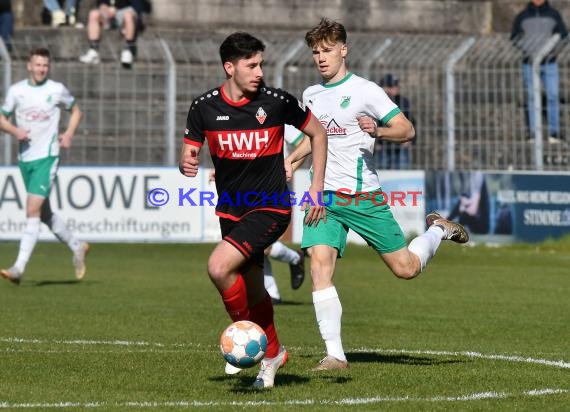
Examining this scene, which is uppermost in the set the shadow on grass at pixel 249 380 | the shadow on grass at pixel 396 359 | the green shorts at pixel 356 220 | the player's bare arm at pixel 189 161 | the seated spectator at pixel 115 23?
the seated spectator at pixel 115 23

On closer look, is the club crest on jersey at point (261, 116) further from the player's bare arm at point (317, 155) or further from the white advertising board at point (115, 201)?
the white advertising board at point (115, 201)

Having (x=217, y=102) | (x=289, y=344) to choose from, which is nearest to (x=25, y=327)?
(x=289, y=344)

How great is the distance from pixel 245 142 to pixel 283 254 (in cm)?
593

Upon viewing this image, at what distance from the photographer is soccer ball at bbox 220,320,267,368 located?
744 cm

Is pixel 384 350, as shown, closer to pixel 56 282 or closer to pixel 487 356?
pixel 487 356

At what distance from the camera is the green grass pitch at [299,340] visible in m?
7.38

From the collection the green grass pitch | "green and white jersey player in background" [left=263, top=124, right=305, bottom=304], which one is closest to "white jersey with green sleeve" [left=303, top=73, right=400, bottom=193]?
the green grass pitch

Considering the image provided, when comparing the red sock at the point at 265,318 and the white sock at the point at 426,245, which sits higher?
the white sock at the point at 426,245

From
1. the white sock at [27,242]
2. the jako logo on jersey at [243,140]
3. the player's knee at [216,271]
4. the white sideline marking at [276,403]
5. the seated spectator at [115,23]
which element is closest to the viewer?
the white sideline marking at [276,403]

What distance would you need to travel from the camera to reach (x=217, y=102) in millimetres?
8008

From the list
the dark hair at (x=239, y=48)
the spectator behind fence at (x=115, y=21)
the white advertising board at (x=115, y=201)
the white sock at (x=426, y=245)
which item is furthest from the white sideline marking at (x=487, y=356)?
the spectator behind fence at (x=115, y=21)

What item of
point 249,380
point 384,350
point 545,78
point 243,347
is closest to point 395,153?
point 545,78

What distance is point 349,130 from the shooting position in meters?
9.16

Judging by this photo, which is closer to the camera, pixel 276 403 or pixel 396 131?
pixel 276 403
